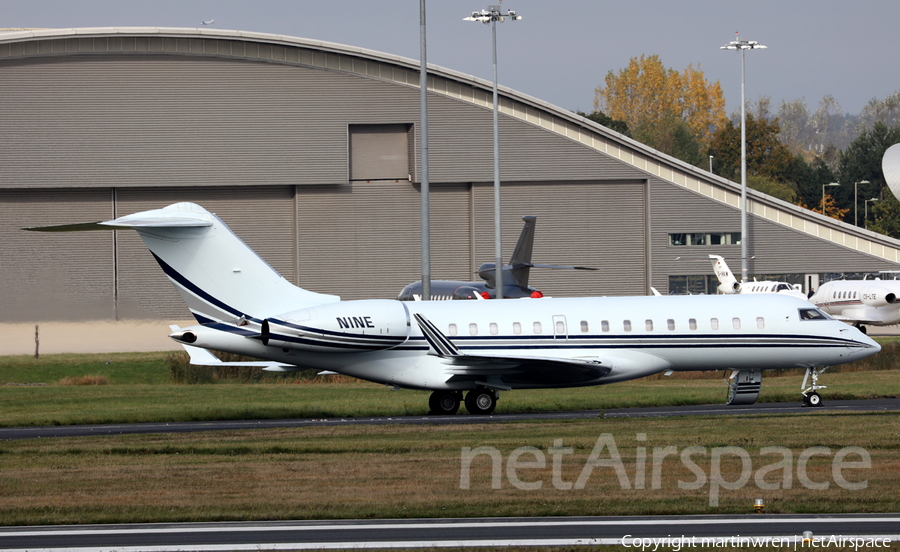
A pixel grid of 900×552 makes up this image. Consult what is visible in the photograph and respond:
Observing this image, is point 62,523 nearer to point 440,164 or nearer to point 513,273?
point 513,273

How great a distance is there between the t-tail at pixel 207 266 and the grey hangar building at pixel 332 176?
41.4 metres

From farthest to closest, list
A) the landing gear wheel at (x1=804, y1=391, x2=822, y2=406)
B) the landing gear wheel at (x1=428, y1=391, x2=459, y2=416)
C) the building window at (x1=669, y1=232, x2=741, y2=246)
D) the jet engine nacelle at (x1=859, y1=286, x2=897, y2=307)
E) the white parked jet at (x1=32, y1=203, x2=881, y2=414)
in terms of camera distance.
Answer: the building window at (x1=669, y1=232, x2=741, y2=246) → the jet engine nacelle at (x1=859, y1=286, x2=897, y2=307) → the landing gear wheel at (x1=428, y1=391, x2=459, y2=416) → the landing gear wheel at (x1=804, y1=391, x2=822, y2=406) → the white parked jet at (x1=32, y1=203, x2=881, y2=414)

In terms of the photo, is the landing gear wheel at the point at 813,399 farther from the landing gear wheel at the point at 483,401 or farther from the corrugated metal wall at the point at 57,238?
the corrugated metal wall at the point at 57,238

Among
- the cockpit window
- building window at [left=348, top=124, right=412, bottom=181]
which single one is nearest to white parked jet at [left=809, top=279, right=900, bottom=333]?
building window at [left=348, top=124, right=412, bottom=181]

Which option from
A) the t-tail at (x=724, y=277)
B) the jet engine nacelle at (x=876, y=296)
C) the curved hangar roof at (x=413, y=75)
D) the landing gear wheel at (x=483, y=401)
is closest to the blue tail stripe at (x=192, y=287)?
the landing gear wheel at (x=483, y=401)

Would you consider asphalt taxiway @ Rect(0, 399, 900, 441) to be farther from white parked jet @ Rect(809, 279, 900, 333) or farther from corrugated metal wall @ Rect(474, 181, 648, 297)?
corrugated metal wall @ Rect(474, 181, 648, 297)

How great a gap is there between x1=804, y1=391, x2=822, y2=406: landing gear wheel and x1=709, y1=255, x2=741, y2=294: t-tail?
140 feet

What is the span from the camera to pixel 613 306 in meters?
25.4

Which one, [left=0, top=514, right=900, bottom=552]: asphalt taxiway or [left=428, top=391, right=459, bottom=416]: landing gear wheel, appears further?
[left=428, top=391, right=459, bottom=416]: landing gear wheel

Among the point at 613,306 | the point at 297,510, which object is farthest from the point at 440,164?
the point at 297,510

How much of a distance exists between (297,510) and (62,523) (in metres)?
2.75

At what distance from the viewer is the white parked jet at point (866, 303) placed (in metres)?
56.4

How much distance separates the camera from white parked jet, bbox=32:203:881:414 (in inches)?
926

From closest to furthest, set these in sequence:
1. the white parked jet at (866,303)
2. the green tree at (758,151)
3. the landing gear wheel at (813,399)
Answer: the landing gear wheel at (813,399)
the white parked jet at (866,303)
the green tree at (758,151)
